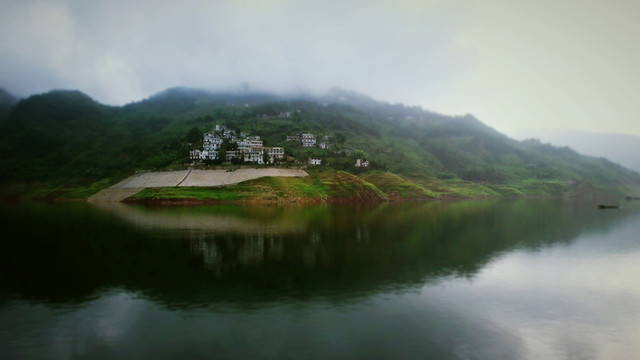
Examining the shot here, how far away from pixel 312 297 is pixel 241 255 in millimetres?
16157

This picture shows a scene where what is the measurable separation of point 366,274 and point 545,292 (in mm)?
16010

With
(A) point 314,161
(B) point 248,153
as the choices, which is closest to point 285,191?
(A) point 314,161

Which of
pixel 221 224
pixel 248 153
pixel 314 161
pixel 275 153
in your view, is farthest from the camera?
pixel 275 153

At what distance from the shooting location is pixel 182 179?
15062 centimetres

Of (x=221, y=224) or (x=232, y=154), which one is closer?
(x=221, y=224)

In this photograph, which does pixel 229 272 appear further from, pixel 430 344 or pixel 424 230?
pixel 424 230

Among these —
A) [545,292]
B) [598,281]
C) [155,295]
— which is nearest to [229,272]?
[155,295]

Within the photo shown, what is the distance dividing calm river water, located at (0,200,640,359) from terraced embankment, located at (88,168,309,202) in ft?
286

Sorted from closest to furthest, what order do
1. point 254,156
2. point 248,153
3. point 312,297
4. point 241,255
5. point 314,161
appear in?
point 312,297, point 241,255, point 254,156, point 248,153, point 314,161

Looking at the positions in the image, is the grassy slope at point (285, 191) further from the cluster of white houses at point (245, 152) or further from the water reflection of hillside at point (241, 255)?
the water reflection of hillside at point (241, 255)

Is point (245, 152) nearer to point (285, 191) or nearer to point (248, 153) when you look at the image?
point (248, 153)

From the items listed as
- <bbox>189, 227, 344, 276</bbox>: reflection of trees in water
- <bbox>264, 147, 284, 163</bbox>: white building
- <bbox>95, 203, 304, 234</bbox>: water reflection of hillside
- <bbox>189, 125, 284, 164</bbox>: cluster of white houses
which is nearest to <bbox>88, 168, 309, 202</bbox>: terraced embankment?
<bbox>189, 125, 284, 164</bbox>: cluster of white houses

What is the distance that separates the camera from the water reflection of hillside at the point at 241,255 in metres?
32.5

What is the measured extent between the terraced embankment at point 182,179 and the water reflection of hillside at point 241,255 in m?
70.0
